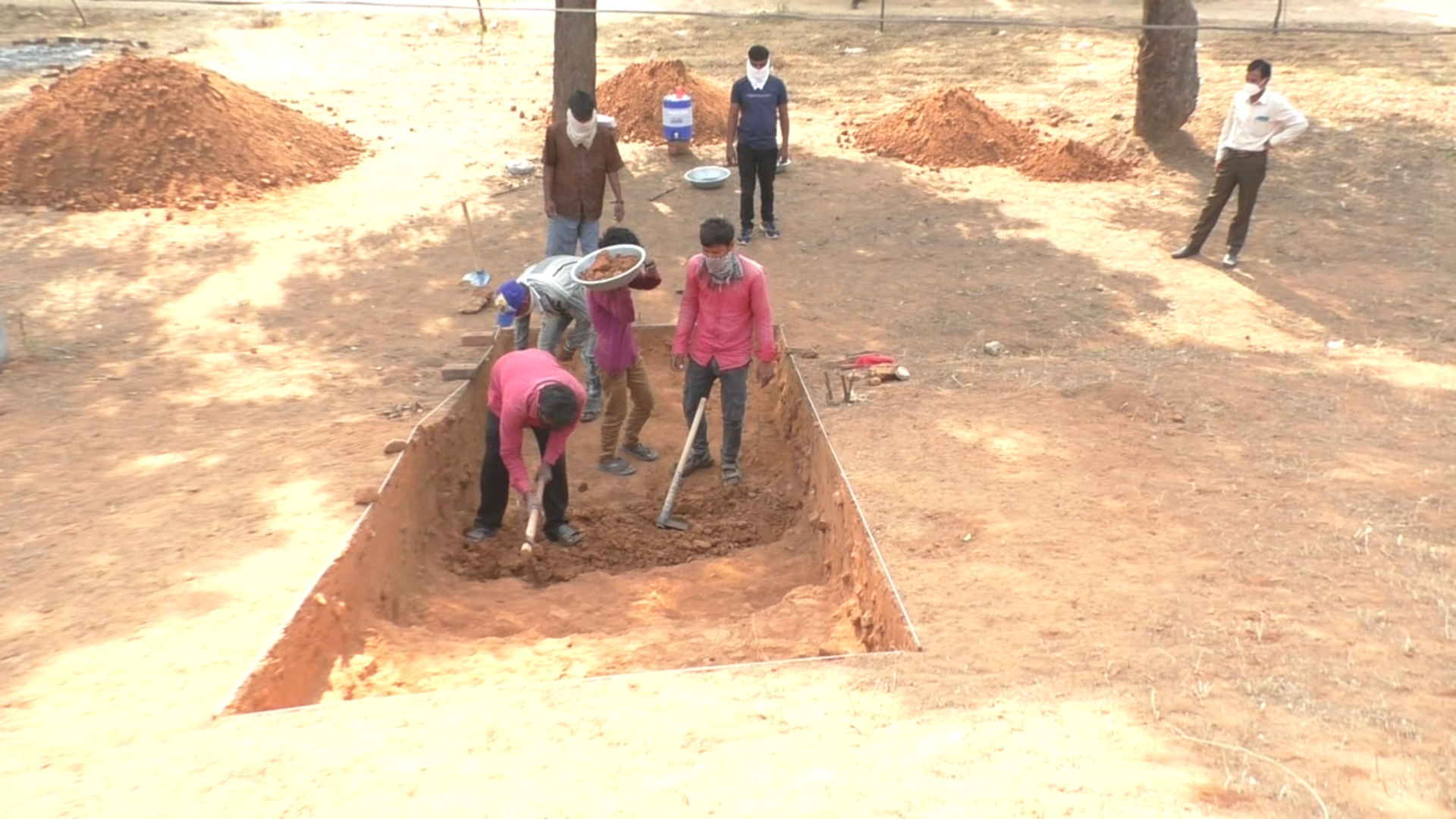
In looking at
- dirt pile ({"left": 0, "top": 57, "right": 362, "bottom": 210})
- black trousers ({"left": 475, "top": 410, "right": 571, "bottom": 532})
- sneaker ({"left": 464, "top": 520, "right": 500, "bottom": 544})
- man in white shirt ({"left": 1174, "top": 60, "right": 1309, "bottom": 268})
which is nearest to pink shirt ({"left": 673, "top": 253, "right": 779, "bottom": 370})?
black trousers ({"left": 475, "top": 410, "right": 571, "bottom": 532})

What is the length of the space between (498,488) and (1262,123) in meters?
6.67

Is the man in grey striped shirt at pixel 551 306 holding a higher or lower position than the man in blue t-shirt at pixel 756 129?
lower

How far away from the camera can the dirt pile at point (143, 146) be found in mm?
10516

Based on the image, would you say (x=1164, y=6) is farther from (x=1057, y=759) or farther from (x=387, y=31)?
(x=387, y=31)

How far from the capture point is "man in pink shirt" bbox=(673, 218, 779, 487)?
19.0ft

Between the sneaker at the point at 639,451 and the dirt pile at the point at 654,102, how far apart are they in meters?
6.45

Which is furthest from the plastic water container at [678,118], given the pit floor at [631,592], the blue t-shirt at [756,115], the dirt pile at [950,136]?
the pit floor at [631,592]

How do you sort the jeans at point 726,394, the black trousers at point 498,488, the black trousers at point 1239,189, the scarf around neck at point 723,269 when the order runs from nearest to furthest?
the black trousers at point 498,488 → the scarf around neck at point 723,269 → the jeans at point 726,394 → the black trousers at point 1239,189

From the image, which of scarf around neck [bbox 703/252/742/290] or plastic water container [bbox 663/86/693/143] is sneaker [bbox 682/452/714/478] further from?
plastic water container [bbox 663/86/693/143]

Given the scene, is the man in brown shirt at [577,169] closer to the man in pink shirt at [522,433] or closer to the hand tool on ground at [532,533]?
the man in pink shirt at [522,433]

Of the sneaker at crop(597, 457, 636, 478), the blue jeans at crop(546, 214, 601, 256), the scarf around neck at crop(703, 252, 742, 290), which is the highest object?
the scarf around neck at crop(703, 252, 742, 290)

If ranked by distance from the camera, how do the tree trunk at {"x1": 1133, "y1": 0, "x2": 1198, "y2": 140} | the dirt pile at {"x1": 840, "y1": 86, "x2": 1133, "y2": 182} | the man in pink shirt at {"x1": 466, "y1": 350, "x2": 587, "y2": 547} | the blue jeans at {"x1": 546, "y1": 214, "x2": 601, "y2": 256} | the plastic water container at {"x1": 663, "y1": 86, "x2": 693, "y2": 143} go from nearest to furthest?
the man in pink shirt at {"x1": 466, "y1": 350, "x2": 587, "y2": 547}, the blue jeans at {"x1": 546, "y1": 214, "x2": 601, "y2": 256}, the tree trunk at {"x1": 1133, "y1": 0, "x2": 1198, "y2": 140}, the dirt pile at {"x1": 840, "y1": 86, "x2": 1133, "y2": 182}, the plastic water container at {"x1": 663, "y1": 86, "x2": 693, "y2": 143}

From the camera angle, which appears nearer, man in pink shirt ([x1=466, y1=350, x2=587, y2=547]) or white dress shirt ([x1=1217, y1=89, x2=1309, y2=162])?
man in pink shirt ([x1=466, y1=350, x2=587, y2=547])

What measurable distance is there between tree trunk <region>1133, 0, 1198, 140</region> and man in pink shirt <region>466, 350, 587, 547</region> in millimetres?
8965
